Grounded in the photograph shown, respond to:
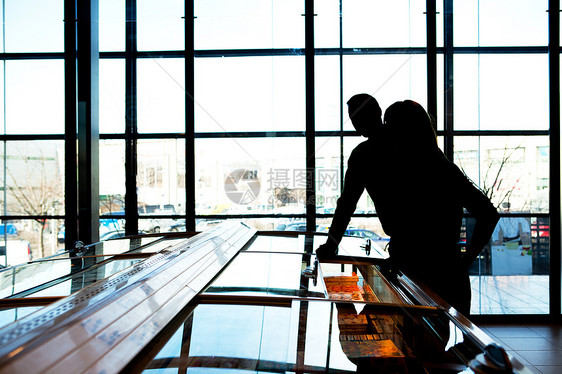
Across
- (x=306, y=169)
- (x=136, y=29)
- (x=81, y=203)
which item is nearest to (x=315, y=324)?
(x=306, y=169)

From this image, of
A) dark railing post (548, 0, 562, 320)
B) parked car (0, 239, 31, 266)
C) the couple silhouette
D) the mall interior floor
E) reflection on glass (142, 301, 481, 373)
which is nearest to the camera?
reflection on glass (142, 301, 481, 373)

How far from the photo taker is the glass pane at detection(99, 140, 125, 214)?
465 centimetres

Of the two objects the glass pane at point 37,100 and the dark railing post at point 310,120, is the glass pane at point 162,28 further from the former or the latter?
the dark railing post at point 310,120

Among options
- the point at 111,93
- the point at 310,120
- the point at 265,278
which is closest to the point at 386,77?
the point at 310,120

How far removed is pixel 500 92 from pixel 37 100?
235 inches

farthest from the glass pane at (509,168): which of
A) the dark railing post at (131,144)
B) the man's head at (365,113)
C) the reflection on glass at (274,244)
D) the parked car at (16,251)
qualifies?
the parked car at (16,251)

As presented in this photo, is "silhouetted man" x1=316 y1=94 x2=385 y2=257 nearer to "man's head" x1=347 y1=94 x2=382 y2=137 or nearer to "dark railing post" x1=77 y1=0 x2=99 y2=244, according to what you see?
"man's head" x1=347 y1=94 x2=382 y2=137

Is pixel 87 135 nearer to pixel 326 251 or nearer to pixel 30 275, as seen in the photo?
pixel 30 275

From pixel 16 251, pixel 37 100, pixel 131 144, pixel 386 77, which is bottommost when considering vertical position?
pixel 16 251

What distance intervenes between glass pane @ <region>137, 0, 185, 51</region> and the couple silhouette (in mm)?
3900

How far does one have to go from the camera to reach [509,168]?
14.7 feet

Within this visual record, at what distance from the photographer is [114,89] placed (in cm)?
471

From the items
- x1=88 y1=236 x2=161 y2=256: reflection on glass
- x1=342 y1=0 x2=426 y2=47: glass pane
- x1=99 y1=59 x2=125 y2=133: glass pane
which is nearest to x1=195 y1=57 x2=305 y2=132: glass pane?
x1=342 y1=0 x2=426 y2=47: glass pane

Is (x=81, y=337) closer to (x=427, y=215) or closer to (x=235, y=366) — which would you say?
(x=235, y=366)
